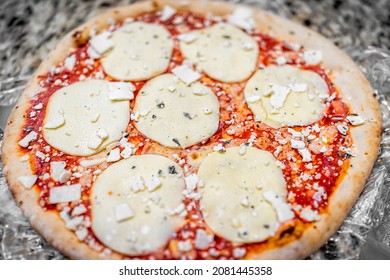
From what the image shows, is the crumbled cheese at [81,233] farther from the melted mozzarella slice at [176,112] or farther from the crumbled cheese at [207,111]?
the crumbled cheese at [207,111]

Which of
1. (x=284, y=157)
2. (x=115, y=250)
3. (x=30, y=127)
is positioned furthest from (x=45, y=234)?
(x=284, y=157)

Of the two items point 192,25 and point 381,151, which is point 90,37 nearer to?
point 192,25

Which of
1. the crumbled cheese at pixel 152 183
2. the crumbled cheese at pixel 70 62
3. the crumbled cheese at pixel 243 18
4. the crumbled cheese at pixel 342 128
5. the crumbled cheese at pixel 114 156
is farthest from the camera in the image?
the crumbled cheese at pixel 243 18

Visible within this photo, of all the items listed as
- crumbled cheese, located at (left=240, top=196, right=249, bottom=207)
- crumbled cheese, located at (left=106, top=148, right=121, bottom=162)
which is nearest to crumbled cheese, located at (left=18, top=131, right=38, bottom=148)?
crumbled cheese, located at (left=106, top=148, right=121, bottom=162)

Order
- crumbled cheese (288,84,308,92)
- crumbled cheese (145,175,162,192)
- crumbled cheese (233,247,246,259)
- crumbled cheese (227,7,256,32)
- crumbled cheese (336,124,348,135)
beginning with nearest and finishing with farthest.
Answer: crumbled cheese (233,247,246,259) → crumbled cheese (145,175,162,192) → crumbled cheese (336,124,348,135) → crumbled cheese (288,84,308,92) → crumbled cheese (227,7,256,32)

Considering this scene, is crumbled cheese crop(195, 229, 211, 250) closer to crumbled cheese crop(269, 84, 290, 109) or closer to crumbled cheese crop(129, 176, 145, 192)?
crumbled cheese crop(129, 176, 145, 192)

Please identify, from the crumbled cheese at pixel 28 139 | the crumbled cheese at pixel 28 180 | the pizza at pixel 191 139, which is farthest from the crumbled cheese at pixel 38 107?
the crumbled cheese at pixel 28 180
